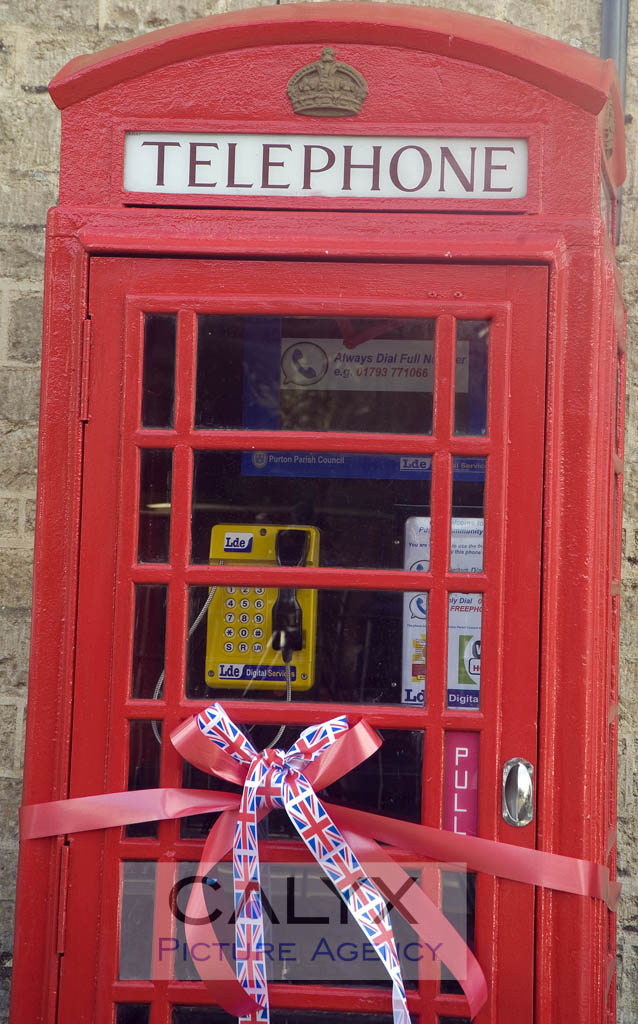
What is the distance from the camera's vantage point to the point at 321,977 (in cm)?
191

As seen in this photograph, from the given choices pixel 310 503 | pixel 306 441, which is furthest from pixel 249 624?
pixel 306 441

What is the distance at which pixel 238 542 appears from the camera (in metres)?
1.95

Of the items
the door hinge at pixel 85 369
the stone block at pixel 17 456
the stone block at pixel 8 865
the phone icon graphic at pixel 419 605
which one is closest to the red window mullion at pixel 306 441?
the door hinge at pixel 85 369

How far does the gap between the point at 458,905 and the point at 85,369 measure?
1.21 metres

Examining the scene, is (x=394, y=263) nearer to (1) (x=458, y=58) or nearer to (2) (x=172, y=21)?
(1) (x=458, y=58)

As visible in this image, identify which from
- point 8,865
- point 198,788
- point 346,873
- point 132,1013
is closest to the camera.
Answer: point 346,873

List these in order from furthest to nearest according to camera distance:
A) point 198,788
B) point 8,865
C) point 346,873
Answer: point 8,865 → point 198,788 → point 346,873

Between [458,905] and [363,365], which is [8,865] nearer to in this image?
[458,905]

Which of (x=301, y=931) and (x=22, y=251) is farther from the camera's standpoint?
(x=22, y=251)

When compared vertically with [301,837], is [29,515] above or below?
above

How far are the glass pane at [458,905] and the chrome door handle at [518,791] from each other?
5.7 inches

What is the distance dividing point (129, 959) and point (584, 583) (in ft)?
3.61

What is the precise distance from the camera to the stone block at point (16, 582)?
2.79 meters

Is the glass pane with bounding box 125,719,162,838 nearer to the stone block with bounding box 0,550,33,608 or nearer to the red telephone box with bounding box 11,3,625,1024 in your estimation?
the red telephone box with bounding box 11,3,625,1024
